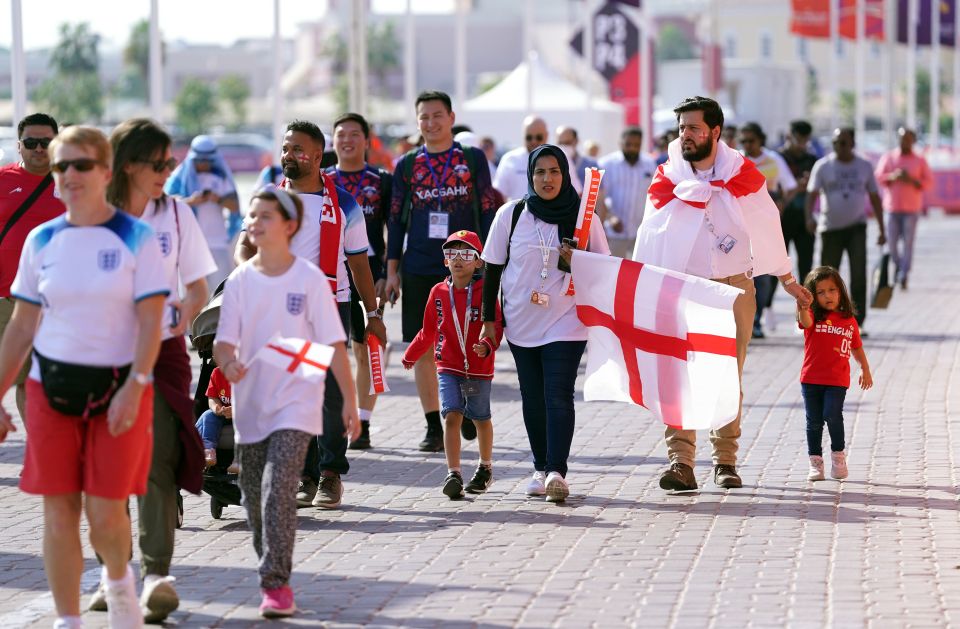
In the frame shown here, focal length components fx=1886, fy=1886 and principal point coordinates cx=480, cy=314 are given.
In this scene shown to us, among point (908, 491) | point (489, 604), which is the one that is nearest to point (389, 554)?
point (489, 604)

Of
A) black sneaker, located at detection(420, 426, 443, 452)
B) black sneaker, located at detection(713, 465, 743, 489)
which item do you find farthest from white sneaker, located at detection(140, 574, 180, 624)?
black sneaker, located at detection(420, 426, 443, 452)

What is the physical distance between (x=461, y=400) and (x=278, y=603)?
2.88 m

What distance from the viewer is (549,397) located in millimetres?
8875

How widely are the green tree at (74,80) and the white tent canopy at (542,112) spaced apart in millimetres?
53506

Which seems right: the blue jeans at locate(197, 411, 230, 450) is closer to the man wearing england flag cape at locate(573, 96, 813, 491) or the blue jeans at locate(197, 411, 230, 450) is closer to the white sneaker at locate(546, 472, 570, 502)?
the white sneaker at locate(546, 472, 570, 502)

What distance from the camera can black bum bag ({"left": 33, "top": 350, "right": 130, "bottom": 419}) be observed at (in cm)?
576

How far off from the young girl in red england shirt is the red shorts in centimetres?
451

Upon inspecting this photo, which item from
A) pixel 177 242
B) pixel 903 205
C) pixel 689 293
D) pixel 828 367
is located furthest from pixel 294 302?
pixel 903 205

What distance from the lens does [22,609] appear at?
22.1 feet

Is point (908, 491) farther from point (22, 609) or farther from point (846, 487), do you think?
point (22, 609)

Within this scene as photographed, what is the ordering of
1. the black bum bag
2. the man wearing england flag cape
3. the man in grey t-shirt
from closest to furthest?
the black bum bag
the man wearing england flag cape
the man in grey t-shirt

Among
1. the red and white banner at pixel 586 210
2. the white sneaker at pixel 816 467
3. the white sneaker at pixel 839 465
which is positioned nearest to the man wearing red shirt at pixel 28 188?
the red and white banner at pixel 586 210

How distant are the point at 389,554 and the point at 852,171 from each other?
1014cm

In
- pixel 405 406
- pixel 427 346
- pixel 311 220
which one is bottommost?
pixel 405 406
